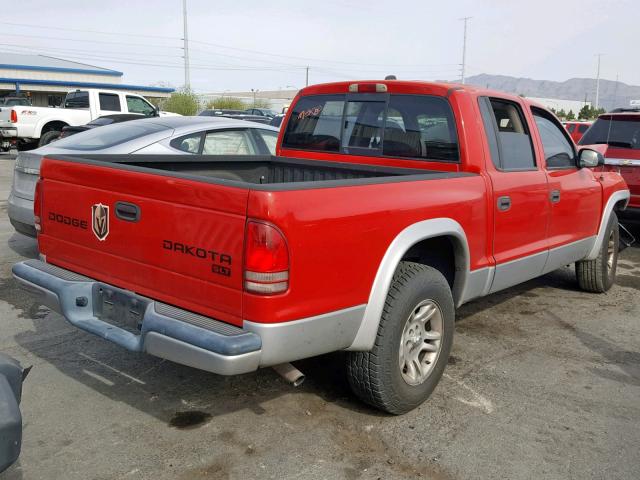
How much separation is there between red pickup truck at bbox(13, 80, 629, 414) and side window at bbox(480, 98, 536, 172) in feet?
0.05

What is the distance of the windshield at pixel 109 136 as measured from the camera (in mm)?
6672

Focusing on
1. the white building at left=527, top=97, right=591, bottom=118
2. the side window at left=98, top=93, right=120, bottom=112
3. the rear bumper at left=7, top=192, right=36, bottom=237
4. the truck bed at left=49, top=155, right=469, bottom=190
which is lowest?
the rear bumper at left=7, top=192, right=36, bottom=237

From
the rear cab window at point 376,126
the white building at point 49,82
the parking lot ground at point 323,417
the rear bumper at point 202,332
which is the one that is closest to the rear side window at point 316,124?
the rear cab window at point 376,126

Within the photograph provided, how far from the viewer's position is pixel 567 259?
17.3 ft

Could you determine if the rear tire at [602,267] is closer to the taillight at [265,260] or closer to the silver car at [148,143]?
the silver car at [148,143]

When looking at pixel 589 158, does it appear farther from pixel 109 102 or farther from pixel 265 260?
pixel 109 102

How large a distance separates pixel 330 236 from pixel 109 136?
4.77 m

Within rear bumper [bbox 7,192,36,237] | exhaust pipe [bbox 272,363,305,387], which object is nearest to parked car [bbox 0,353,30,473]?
exhaust pipe [bbox 272,363,305,387]

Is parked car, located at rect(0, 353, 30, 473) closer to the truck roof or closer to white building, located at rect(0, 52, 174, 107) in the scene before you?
the truck roof

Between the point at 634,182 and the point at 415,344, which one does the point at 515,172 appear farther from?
the point at 634,182

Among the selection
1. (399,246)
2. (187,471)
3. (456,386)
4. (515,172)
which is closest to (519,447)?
(456,386)

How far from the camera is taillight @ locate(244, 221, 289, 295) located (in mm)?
2660

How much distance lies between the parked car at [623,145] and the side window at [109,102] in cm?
1326

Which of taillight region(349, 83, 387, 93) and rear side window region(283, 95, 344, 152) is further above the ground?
taillight region(349, 83, 387, 93)
